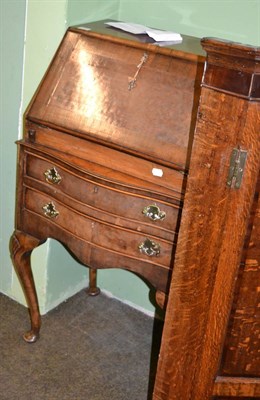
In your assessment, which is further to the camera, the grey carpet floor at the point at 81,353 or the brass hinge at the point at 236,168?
the grey carpet floor at the point at 81,353

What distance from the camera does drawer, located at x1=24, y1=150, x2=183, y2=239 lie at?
1758 millimetres

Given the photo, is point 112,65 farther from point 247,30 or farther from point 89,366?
point 89,366

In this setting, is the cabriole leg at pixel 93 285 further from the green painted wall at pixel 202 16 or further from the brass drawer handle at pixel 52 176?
the green painted wall at pixel 202 16

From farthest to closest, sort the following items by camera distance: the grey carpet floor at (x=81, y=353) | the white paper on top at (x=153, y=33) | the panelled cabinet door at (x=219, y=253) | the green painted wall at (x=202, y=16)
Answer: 1. the grey carpet floor at (x=81, y=353)
2. the green painted wall at (x=202, y=16)
3. the white paper on top at (x=153, y=33)
4. the panelled cabinet door at (x=219, y=253)

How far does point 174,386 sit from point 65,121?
94cm

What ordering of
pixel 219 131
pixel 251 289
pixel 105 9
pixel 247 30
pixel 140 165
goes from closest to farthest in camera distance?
pixel 219 131, pixel 251 289, pixel 140 165, pixel 247 30, pixel 105 9

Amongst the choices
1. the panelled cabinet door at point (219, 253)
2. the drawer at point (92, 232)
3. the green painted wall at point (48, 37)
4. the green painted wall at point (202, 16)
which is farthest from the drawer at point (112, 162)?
the green painted wall at point (202, 16)

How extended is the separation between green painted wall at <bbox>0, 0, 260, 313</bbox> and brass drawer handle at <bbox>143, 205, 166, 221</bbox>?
0.74 meters

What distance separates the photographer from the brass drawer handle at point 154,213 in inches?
69.0

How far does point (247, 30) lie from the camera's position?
6.80ft

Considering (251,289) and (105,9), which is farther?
(105,9)

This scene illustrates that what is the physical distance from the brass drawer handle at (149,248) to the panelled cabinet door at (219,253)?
492 mm

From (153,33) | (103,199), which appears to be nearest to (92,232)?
(103,199)

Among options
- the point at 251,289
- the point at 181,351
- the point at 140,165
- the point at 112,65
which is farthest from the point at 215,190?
the point at 112,65
